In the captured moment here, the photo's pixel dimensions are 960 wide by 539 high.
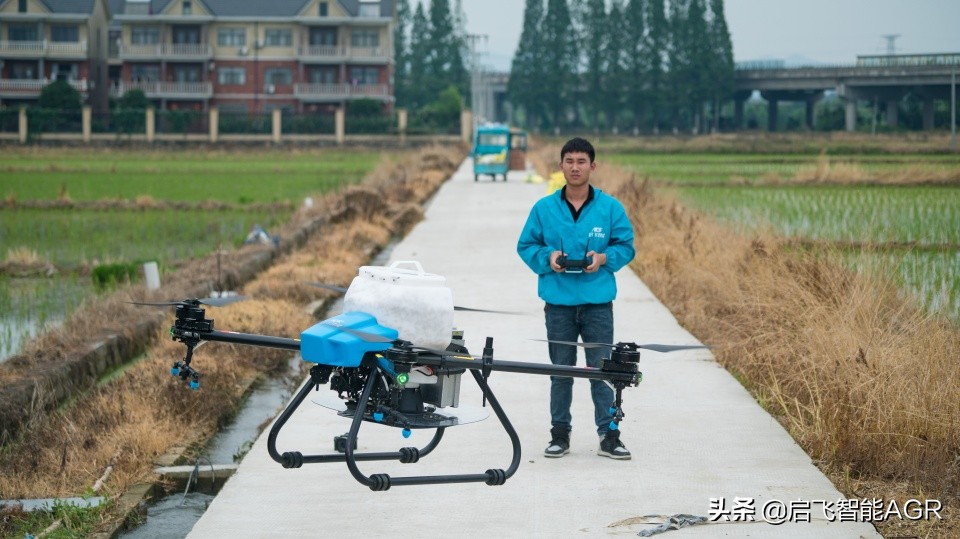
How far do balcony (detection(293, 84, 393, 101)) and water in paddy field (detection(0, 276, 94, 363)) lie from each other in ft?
198

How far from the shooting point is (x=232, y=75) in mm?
78500

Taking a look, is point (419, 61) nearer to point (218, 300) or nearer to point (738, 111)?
point (738, 111)

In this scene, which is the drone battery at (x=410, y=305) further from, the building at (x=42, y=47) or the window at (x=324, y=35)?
the window at (x=324, y=35)

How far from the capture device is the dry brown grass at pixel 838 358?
6812 mm

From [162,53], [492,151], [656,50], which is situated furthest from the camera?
[656,50]

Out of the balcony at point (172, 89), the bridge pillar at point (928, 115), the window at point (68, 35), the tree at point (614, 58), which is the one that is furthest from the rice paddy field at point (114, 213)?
the tree at point (614, 58)

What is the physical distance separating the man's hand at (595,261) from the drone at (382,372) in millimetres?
1498

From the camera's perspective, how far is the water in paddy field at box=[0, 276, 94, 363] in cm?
1304

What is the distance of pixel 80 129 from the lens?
69625mm

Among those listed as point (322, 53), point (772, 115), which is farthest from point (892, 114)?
point (772, 115)

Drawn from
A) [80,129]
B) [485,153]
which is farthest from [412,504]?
[80,129]

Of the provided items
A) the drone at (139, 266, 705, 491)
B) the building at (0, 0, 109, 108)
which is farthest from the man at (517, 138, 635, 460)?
the building at (0, 0, 109, 108)

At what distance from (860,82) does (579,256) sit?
67159 mm

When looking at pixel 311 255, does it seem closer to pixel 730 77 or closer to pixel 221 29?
pixel 221 29
